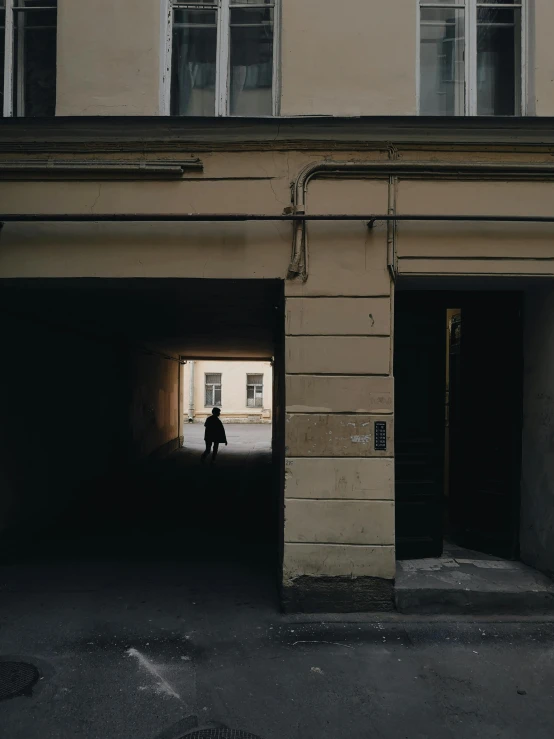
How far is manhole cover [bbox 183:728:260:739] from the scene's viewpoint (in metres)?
3.14

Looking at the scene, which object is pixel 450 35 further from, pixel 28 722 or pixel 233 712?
pixel 28 722

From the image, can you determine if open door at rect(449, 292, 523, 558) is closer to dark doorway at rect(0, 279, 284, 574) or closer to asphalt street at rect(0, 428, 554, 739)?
asphalt street at rect(0, 428, 554, 739)

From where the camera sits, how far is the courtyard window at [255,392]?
29.8 metres

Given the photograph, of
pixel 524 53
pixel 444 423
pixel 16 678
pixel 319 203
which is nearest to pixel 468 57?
pixel 524 53

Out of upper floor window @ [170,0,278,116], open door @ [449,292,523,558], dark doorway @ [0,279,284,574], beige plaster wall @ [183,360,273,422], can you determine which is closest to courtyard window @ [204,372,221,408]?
beige plaster wall @ [183,360,273,422]

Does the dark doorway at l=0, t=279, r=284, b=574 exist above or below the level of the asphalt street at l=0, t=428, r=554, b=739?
above

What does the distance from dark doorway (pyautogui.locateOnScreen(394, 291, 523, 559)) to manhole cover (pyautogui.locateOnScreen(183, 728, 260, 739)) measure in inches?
112

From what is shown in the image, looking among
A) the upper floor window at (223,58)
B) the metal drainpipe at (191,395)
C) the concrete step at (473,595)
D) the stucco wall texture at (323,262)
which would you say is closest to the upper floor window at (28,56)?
the stucco wall texture at (323,262)

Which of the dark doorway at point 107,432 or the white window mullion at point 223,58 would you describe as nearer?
the white window mullion at point 223,58

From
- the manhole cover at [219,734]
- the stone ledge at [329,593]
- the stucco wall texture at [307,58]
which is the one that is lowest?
the manhole cover at [219,734]

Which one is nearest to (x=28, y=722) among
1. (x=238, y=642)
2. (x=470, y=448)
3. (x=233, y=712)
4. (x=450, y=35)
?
(x=233, y=712)

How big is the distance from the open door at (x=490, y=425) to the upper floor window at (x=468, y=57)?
2.05 meters

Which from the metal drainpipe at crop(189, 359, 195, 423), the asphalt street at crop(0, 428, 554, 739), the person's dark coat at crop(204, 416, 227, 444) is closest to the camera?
the asphalt street at crop(0, 428, 554, 739)

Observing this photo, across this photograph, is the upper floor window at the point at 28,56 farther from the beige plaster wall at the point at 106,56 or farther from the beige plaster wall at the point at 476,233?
the beige plaster wall at the point at 476,233
